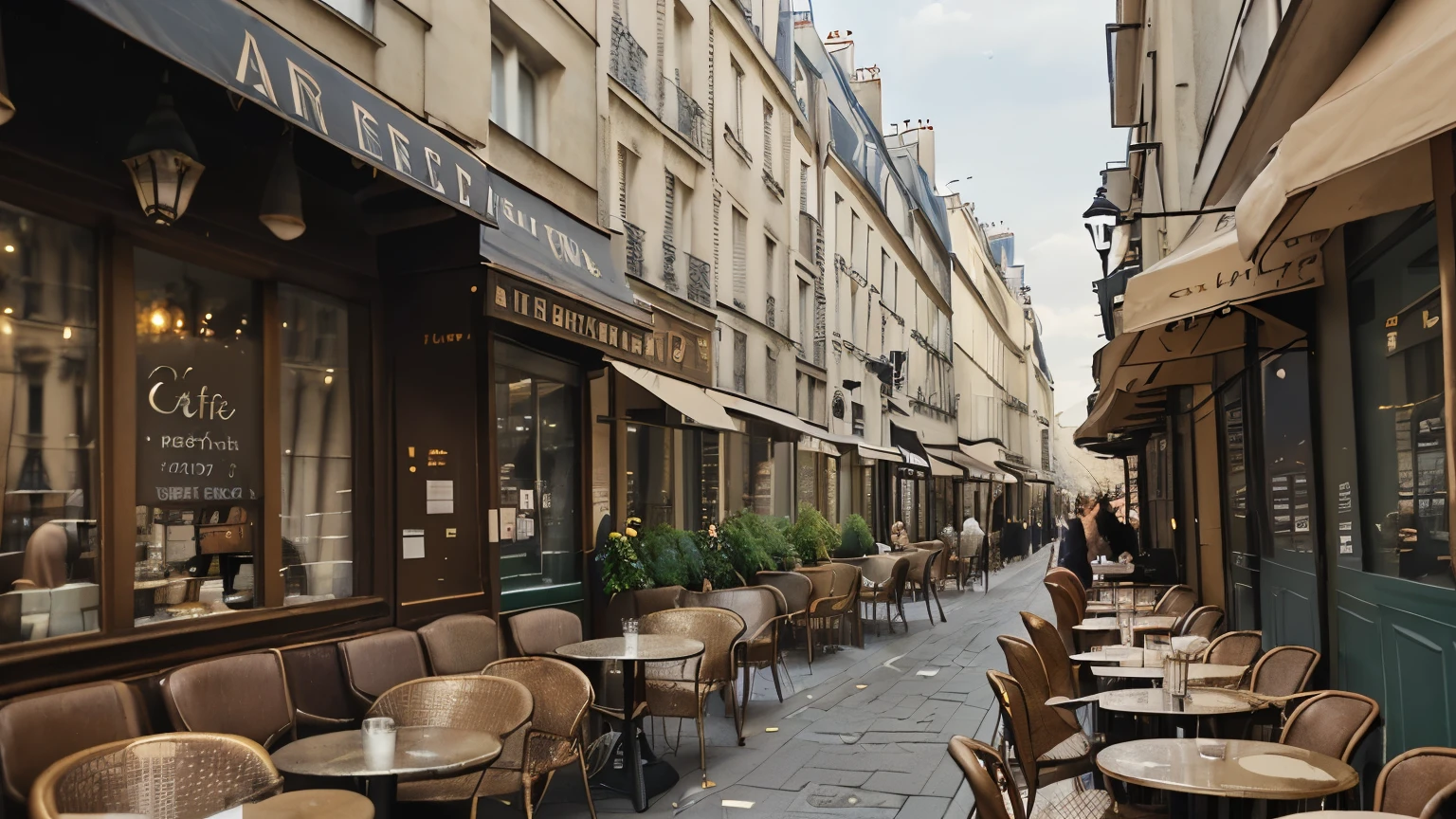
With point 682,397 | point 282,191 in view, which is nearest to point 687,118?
point 682,397

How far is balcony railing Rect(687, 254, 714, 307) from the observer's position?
49.4 feet

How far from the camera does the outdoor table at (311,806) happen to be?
11.8ft

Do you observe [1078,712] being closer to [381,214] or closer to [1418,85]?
[381,214]

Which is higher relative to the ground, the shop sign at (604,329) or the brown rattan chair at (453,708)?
the shop sign at (604,329)

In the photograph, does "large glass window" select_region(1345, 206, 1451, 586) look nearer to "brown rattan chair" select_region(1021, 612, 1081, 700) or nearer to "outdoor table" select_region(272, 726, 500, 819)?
"brown rattan chair" select_region(1021, 612, 1081, 700)

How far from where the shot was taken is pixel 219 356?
588cm

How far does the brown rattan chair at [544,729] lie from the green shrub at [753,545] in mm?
5511

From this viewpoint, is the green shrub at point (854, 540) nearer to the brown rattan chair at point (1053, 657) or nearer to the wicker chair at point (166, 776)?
the brown rattan chair at point (1053, 657)

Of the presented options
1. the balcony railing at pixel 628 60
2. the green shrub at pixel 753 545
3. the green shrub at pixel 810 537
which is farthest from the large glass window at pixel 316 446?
the green shrub at pixel 810 537

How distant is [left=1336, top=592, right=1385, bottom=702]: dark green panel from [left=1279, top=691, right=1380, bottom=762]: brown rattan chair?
1.13 m

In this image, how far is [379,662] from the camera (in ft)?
20.3

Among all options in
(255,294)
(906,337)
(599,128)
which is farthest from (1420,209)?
(906,337)

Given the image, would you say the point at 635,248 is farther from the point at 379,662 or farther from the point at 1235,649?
the point at 1235,649

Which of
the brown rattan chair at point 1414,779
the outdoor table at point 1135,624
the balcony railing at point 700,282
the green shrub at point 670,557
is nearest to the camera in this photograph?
the brown rattan chair at point 1414,779
